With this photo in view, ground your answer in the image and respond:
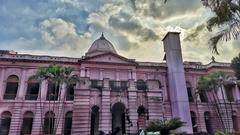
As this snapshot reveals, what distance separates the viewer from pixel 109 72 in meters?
29.4

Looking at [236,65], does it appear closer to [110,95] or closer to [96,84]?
[110,95]

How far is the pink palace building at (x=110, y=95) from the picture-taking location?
66.3ft

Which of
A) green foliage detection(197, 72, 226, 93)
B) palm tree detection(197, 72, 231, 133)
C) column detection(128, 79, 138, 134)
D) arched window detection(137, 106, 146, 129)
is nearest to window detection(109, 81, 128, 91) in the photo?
column detection(128, 79, 138, 134)

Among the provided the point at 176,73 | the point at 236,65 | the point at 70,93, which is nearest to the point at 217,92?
the point at 236,65

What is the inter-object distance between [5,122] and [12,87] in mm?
4474

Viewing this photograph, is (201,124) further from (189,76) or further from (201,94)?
(189,76)

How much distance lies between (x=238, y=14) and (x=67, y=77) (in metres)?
18.4

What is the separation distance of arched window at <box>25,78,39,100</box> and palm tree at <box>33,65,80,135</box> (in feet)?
5.05

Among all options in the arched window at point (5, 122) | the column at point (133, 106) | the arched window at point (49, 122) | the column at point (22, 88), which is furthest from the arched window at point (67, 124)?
the column at point (133, 106)

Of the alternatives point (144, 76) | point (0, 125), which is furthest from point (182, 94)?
point (0, 125)

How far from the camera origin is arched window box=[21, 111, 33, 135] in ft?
83.9

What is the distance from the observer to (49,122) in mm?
24844

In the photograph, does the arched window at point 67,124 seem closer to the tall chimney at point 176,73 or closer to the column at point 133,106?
the column at point 133,106

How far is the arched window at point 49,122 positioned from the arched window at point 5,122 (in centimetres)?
431
